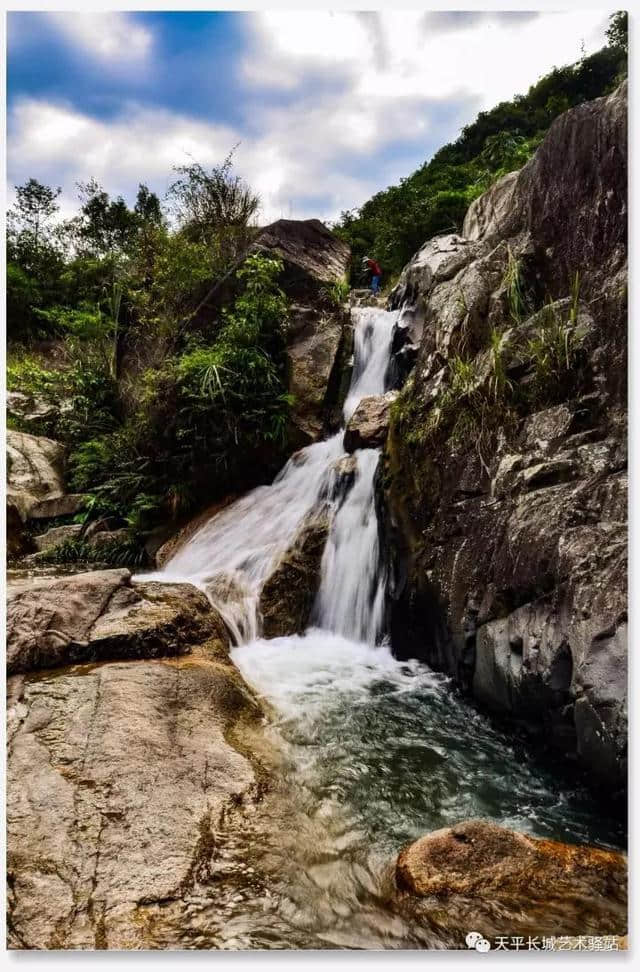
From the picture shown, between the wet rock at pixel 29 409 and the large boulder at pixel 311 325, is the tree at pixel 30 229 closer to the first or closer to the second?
the wet rock at pixel 29 409

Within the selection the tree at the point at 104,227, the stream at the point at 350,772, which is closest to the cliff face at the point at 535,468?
the stream at the point at 350,772

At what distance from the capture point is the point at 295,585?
477 cm

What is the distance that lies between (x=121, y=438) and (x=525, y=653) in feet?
21.8

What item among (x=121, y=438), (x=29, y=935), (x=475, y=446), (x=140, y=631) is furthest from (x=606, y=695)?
(x=121, y=438)

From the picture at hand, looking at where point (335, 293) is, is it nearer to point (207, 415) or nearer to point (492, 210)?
point (492, 210)

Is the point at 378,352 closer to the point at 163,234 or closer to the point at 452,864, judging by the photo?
the point at 163,234

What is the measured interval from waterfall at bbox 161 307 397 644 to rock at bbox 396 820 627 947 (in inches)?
92.4

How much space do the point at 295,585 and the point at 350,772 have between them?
226 centimetres

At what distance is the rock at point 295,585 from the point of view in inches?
178

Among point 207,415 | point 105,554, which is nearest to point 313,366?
point 207,415

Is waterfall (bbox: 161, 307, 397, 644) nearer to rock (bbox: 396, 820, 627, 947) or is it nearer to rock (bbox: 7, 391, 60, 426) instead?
rock (bbox: 396, 820, 627, 947)

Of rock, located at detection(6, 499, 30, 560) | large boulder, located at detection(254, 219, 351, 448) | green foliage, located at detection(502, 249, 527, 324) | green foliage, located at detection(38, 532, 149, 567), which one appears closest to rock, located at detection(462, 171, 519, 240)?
green foliage, located at detection(502, 249, 527, 324)

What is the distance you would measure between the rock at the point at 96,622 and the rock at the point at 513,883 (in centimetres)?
188

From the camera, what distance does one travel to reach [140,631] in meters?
3.10
